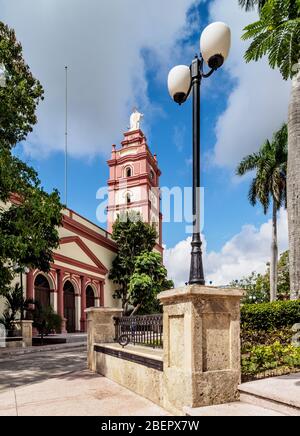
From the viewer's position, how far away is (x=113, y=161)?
44625 mm

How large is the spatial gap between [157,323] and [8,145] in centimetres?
792

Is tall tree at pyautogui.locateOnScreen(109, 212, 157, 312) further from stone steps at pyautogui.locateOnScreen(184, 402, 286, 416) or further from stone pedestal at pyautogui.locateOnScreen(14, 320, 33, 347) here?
stone steps at pyautogui.locateOnScreen(184, 402, 286, 416)

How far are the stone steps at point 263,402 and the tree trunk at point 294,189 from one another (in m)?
8.57

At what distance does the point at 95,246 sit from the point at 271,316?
76.9 feet

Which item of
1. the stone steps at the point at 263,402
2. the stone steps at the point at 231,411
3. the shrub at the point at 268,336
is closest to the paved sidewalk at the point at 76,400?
the stone steps at the point at 231,411

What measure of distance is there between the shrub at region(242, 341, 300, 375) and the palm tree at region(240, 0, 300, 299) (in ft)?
22.9

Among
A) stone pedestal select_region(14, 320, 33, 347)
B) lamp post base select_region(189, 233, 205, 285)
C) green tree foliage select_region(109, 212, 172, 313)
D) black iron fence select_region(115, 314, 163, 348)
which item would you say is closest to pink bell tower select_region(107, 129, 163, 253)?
green tree foliage select_region(109, 212, 172, 313)

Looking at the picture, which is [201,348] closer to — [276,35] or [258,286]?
[276,35]

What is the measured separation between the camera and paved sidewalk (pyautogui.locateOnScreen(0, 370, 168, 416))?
4.97 m

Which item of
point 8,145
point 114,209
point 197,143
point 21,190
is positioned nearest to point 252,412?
point 197,143

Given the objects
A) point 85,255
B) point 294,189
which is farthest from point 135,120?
point 294,189

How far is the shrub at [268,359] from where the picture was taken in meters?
5.11

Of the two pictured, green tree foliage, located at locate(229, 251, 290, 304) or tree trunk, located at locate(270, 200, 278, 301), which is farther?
green tree foliage, located at locate(229, 251, 290, 304)
